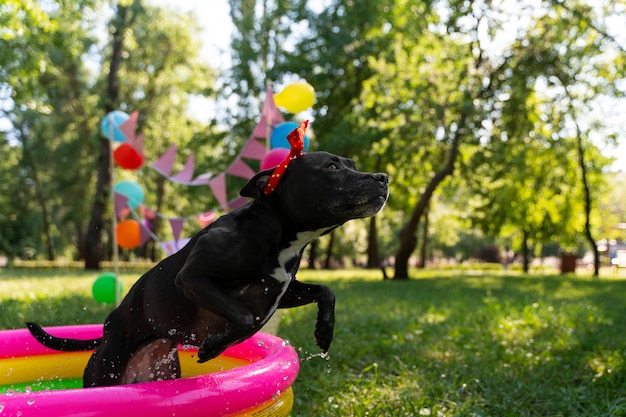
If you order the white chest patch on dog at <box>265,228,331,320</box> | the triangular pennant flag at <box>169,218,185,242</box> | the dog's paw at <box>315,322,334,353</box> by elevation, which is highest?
the white chest patch on dog at <box>265,228,331,320</box>

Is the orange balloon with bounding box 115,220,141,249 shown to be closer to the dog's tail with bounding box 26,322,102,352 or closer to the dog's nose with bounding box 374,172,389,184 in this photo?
the dog's tail with bounding box 26,322,102,352

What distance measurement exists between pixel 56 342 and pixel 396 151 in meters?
15.6

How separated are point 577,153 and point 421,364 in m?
19.8

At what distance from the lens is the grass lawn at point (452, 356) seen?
3.92 meters

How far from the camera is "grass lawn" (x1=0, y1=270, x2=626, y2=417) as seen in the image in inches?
154

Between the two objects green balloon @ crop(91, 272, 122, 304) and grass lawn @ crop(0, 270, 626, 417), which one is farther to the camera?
green balloon @ crop(91, 272, 122, 304)

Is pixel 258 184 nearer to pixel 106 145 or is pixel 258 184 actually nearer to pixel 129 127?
pixel 129 127

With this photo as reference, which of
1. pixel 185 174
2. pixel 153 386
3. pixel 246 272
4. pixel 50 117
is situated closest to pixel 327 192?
pixel 246 272

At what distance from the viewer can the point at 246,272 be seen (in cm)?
223

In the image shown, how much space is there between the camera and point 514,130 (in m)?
15.9

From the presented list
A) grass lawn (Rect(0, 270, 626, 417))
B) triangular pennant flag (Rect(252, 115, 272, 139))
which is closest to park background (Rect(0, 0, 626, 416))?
grass lawn (Rect(0, 270, 626, 417))

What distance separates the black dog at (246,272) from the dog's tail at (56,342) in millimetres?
535

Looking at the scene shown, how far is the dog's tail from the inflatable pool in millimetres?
341

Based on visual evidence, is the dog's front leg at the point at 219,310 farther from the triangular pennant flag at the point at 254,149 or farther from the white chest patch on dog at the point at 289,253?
the triangular pennant flag at the point at 254,149
